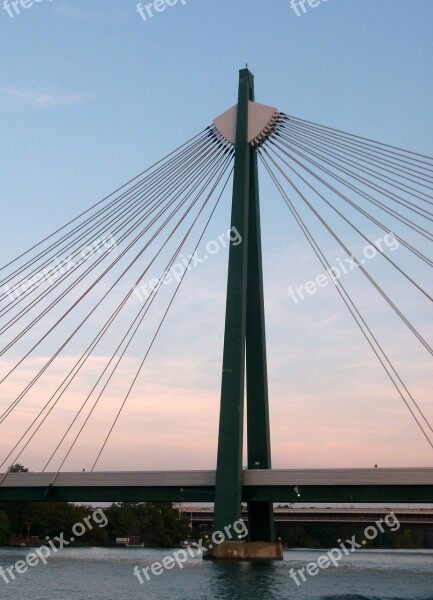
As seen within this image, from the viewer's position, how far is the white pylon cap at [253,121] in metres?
51.4

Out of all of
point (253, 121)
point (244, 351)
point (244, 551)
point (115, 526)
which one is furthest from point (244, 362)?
point (115, 526)

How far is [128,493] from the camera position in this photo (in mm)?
54062

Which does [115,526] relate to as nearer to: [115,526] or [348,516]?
[115,526]

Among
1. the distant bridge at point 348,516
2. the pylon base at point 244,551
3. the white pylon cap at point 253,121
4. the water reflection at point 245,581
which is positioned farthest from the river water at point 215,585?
the distant bridge at point 348,516

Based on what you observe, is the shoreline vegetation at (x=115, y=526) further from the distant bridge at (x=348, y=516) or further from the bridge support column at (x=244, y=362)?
the bridge support column at (x=244, y=362)

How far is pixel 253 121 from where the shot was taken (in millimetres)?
52375

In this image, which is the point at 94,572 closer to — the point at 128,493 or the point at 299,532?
the point at 128,493

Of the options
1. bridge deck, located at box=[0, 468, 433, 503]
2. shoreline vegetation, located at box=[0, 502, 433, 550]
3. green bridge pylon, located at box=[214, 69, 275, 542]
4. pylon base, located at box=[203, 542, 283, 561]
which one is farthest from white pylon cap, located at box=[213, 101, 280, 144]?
shoreline vegetation, located at box=[0, 502, 433, 550]

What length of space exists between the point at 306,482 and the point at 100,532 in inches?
3193

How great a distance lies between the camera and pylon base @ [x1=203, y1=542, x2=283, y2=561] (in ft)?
154

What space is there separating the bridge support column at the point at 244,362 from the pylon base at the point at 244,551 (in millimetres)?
58

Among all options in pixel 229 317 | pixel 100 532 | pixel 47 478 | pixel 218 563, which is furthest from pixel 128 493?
pixel 100 532

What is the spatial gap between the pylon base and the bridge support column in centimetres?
6

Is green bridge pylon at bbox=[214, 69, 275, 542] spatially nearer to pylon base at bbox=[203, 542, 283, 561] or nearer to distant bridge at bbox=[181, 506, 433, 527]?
pylon base at bbox=[203, 542, 283, 561]
